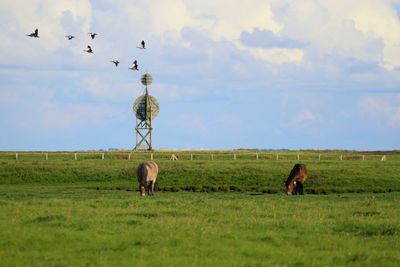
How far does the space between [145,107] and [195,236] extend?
87.4m

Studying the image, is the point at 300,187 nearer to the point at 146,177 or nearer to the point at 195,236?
the point at 146,177

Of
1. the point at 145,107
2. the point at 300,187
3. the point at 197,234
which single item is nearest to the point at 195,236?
the point at 197,234

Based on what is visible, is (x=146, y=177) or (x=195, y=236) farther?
(x=146, y=177)

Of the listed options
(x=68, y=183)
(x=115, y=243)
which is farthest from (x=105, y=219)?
(x=68, y=183)

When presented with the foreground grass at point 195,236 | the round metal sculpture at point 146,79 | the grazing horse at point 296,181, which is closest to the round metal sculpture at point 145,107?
the round metal sculpture at point 146,79

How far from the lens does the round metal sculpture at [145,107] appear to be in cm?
10731

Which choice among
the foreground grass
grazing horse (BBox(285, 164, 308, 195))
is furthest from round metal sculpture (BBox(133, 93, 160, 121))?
the foreground grass

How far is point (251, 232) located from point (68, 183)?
39.2 meters

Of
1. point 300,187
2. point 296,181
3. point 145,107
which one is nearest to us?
point 296,181

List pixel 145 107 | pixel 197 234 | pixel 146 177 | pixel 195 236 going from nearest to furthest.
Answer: pixel 195 236
pixel 197 234
pixel 146 177
pixel 145 107

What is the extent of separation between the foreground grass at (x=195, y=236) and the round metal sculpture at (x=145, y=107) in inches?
3062

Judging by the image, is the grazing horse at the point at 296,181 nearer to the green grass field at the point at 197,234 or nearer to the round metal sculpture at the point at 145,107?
the green grass field at the point at 197,234

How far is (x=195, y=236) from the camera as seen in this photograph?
68.2 feet

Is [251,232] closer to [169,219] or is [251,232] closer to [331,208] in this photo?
[169,219]
